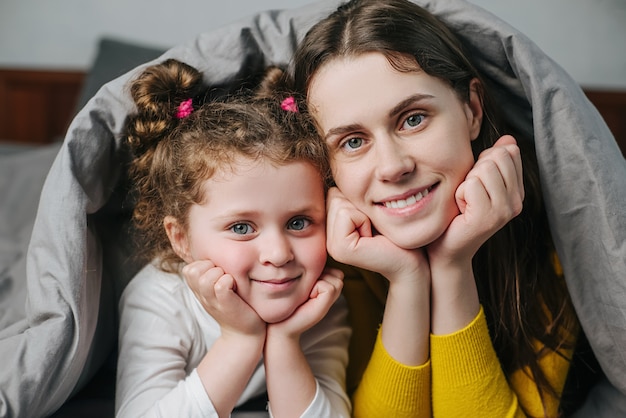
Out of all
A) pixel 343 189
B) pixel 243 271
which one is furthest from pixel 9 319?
pixel 343 189

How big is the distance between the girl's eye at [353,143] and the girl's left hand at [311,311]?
177 mm

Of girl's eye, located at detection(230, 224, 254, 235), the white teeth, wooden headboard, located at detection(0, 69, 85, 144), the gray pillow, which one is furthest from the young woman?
wooden headboard, located at detection(0, 69, 85, 144)

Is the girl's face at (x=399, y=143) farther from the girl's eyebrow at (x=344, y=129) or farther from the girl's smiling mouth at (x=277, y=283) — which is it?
the girl's smiling mouth at (x=277, y=283)

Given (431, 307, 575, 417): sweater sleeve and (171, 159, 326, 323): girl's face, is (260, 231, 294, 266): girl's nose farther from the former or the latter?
(431, 307, 575, 417): sweater sleeve

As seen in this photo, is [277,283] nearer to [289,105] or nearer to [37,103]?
[289,105]

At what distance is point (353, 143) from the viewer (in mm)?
898

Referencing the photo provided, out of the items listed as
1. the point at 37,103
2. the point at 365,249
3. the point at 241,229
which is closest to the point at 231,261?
the point at 241,229

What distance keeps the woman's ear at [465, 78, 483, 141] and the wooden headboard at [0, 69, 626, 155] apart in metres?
1.45

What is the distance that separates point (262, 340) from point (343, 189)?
220mm

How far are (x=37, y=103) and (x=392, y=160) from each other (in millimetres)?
1588

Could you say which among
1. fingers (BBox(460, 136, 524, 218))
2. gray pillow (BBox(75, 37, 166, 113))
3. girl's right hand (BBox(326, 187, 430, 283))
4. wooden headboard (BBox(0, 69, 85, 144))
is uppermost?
fingers (BBox(460, 136, 524, 218))

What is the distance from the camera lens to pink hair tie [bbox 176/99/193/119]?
98 cm

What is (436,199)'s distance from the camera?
→ 2.83 ft

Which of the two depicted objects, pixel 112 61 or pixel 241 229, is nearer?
pixel 241 229
